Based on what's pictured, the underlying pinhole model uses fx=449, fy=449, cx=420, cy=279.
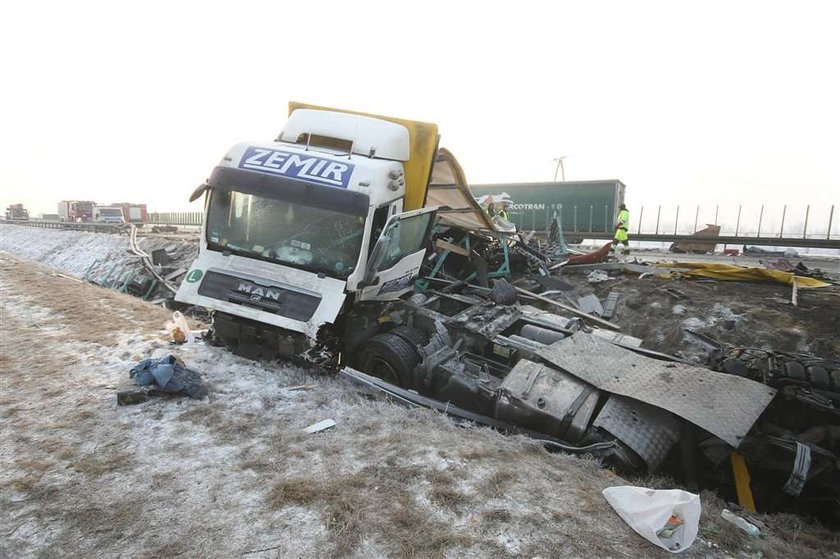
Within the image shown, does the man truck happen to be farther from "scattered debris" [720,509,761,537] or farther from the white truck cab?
"scattered debris" [720,509,761,537]

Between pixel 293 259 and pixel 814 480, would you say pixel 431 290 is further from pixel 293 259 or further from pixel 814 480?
pixel 814 480

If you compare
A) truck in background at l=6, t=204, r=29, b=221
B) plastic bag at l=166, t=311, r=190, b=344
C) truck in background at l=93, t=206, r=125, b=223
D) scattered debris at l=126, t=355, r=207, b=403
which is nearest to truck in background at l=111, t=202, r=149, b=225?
truck in background at l=93, t=206, r=125, b=223

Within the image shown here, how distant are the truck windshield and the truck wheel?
860 millimetres

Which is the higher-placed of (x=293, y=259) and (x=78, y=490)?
(x=293, y=259)

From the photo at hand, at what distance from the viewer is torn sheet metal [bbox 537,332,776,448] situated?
3.39 metres

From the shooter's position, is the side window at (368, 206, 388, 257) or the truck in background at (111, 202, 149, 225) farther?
the truck in background at (111, 202, 149, 225)

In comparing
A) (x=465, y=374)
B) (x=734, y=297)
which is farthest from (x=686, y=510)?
(x=734, y=297)

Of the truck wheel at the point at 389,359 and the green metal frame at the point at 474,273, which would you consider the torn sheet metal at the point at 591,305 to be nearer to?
the green metal frame at the point at 474,273

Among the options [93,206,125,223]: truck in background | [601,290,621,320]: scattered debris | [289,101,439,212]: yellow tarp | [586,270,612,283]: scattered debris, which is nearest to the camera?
[289,101,439,212]: yellow tarp

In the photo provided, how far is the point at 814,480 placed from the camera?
3.27 meters

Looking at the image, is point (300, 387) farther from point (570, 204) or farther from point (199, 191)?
point (570, 204)

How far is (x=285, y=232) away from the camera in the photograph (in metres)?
5.12

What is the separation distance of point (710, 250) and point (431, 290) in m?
15.7

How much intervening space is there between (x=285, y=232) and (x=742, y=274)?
Result: 8.05 m
